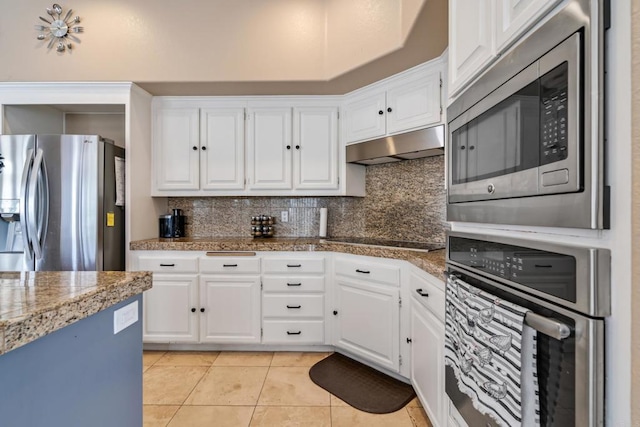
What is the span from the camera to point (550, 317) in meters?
0.65

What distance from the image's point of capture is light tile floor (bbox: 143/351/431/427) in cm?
175

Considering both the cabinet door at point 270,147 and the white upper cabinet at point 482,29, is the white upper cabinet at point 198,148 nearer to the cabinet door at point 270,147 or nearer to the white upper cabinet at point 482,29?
the cabinet door at point 270,147

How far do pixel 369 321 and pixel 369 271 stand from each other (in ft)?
1.18

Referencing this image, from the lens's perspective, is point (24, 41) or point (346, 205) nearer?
point (24, 41)

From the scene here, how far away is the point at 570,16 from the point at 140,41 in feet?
9.54

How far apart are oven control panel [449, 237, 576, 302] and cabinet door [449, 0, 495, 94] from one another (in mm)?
568

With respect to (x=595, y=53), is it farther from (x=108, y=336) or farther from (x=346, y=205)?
(x=346, y=205)

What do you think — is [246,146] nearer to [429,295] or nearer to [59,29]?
[59,29]

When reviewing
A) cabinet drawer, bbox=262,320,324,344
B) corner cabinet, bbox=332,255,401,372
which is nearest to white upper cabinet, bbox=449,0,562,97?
corner cabinet, bbox=332,255,401,372

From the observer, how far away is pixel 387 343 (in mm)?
2105

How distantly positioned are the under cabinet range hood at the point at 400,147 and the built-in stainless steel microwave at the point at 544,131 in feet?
3.75

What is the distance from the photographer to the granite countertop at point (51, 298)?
62cm

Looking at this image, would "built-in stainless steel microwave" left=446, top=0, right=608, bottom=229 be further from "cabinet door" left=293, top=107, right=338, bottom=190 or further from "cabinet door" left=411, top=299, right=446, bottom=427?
"cabinet door" left=293, top=107, right=338, bottom=190

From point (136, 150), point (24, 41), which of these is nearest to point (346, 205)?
point (136, 150)
